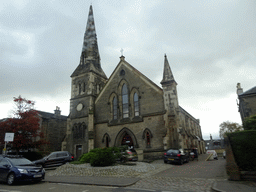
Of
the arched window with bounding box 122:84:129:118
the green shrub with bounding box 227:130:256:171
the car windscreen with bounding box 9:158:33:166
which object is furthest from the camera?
the arched window with bounding box 122:84:129:118

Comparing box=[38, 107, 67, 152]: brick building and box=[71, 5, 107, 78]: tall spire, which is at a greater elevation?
box=[71, 5, 107, 78]: tall spire

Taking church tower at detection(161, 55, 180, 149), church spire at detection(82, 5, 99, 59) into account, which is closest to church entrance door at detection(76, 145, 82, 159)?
church tower at detection(161, 55, 180, 149)

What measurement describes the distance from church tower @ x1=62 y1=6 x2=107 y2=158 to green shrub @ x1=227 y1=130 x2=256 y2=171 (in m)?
18.4

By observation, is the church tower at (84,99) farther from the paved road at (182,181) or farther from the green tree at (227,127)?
the green tree at (227,127)

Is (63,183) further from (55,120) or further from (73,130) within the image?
(55,120)

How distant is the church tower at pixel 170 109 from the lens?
2062 cm

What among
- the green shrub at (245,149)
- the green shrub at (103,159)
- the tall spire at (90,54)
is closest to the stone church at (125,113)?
the tall spire at (90,54)

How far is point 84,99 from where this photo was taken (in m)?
28.4

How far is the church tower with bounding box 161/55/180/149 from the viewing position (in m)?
20.6

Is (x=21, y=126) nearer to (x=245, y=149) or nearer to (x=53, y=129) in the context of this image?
(x=53, y=129)

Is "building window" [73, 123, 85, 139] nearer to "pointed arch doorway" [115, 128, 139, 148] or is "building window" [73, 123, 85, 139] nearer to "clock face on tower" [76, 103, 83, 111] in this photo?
"clock face on tower" [76, 103, 83, 111]

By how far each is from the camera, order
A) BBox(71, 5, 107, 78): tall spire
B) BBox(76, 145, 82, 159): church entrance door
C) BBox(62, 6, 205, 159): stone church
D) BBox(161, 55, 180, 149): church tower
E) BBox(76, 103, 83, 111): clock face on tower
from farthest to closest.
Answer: BBox(71, 5, 107, 78): tall spire < BBox(76, 103, 83, 111): clock face on tower < BBox(76, 145, 82, 159): church entrance door < BBox(62, 6, 205, 159): stone church < BBox(161, 55, 180, 149): church tower

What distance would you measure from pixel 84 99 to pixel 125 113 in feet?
24.4

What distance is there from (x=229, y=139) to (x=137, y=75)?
1596cm
